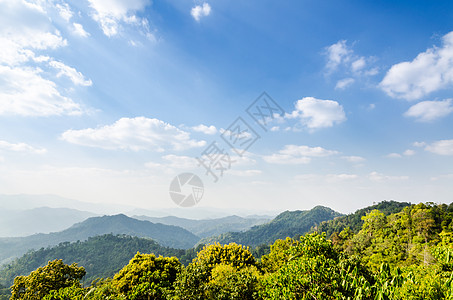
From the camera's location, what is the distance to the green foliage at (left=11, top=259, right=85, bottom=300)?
2431cm

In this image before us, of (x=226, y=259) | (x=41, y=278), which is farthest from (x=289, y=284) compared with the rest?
(x=41, y=278)

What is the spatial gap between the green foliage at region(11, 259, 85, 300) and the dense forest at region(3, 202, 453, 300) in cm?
9

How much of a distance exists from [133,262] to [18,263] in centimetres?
18022

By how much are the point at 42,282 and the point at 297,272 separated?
99.9 ft

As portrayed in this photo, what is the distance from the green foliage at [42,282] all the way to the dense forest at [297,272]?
88 millimetres

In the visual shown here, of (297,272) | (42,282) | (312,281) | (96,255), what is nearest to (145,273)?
(42,282)

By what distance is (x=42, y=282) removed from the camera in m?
25.2

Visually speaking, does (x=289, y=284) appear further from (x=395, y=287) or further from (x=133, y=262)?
(x=133, y=262)

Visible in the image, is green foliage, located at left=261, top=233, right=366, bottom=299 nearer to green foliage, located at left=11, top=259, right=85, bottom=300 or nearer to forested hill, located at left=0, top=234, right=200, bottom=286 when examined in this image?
green foliage, located at left=11, top=259, right=85, bottom=300

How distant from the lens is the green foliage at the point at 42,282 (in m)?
24.3

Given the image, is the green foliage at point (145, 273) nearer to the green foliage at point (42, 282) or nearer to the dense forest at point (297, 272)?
the dense forest at point (297, 272)

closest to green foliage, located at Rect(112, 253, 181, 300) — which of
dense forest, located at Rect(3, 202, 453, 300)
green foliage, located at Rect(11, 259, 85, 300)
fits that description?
dense forest, located at Rect(3, 202, 453, 300)

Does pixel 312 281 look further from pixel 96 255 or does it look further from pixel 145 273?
pixel 96 255

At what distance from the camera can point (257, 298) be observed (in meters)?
12.2
